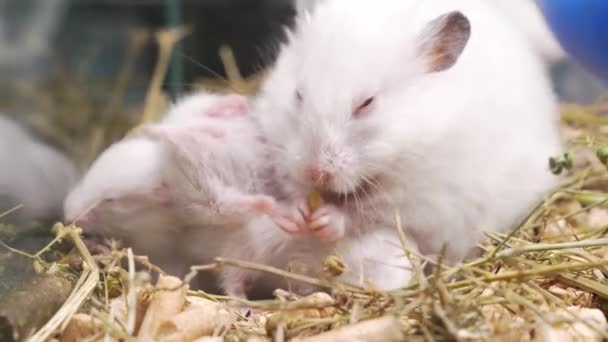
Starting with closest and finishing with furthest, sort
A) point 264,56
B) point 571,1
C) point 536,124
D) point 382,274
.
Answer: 1. point 382,274
2. point 571,1
3. point 536,124
4. point 264,56

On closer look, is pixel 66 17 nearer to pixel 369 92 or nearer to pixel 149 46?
pixel 149 46

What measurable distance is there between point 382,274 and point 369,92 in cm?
53

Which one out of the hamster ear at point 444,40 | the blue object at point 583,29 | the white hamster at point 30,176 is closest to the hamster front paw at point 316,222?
the hamster ear at point 444,40

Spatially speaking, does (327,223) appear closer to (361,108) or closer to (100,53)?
(361,108)

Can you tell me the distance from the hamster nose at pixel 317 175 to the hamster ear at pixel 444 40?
46 centimetres

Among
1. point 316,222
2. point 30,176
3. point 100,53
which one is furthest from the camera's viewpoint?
point 100,53

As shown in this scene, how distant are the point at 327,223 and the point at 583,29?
1023 mm

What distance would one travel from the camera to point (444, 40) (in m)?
2.17

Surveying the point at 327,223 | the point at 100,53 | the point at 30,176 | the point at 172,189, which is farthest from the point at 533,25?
the point at 100,53

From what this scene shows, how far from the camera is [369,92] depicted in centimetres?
212

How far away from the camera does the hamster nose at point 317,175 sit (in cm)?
210

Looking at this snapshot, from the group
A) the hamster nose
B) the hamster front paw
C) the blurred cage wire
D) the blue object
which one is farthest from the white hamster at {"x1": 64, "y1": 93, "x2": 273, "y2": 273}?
the blurred cage wire

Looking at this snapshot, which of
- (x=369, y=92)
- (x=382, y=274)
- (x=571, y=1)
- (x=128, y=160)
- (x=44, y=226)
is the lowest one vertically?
(x=382, y=274)

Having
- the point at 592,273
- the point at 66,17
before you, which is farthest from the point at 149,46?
the point at 592,273
